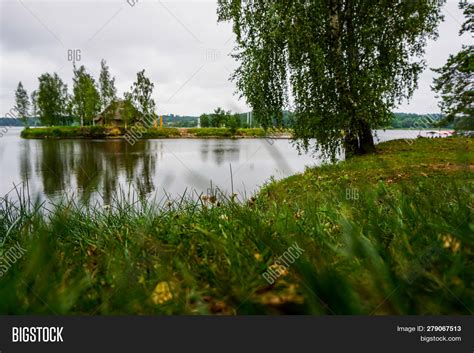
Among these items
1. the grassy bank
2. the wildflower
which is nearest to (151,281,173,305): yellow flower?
the wildflower

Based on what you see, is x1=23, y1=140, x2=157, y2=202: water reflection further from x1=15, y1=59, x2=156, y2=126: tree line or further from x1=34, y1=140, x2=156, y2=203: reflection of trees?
x1=15, y1=59, x2=156, y2=126: tree line

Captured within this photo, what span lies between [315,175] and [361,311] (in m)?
9.22

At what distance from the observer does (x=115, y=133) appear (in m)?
57.7

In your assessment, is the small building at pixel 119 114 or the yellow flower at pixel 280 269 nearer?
the yellow flower at pixel 280 269

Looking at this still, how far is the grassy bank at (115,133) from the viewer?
51916mm

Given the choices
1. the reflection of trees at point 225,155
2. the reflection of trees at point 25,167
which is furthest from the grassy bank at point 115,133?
the reflection of trees at point 25,167

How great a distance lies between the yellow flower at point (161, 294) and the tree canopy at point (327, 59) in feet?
33.6

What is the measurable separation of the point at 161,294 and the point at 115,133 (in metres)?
Result: 60.3

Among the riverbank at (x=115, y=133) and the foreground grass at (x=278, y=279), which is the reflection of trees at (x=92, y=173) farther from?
the riverbank at (x=115, y=133)

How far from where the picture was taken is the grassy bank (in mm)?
51916

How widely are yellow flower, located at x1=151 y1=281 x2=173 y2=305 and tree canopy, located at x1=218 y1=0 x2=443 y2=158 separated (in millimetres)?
10254

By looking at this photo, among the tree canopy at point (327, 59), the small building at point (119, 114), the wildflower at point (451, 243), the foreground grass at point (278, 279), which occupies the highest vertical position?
the small building at point (119, 114)

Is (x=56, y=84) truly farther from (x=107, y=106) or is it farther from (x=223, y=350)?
(x=223, y=350)

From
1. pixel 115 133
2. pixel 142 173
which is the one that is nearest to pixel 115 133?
pixel 115 133
